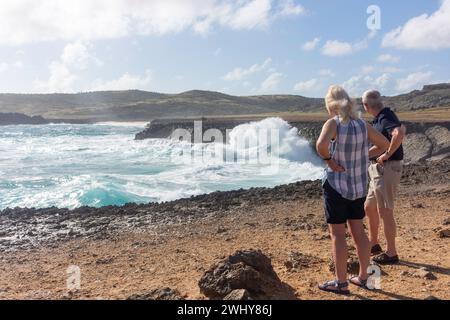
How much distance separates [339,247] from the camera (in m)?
4.50

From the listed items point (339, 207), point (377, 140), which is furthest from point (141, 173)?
point (339, 207)

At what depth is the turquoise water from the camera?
53.3 ft

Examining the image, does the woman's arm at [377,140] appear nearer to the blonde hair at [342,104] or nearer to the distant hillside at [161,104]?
the blonde hair at [342,104]

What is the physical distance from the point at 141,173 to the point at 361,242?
17776mm

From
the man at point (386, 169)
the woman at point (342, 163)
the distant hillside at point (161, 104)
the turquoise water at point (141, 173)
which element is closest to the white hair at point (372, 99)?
the man at point (386, 169)

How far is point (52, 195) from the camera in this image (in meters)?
16.3

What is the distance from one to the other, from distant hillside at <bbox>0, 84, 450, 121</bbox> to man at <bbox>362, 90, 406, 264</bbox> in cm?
6212

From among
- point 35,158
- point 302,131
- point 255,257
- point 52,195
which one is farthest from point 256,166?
point 255,257

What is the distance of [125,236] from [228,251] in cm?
291

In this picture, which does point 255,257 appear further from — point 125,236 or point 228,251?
point 125,236

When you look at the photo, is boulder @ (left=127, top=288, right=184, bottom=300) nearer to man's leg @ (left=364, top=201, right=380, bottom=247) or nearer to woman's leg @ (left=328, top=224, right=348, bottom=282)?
woman's leg @ (left=328, top=224, right=348, bottom=282)

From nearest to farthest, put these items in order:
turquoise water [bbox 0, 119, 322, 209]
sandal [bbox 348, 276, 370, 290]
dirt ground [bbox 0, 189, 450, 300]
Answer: sandal [bbox 348, 276, 370, 290]
dirt ground [bbox 0, 189, 450, 300]
turquoise water [bbox 0, 119, 322, 209]

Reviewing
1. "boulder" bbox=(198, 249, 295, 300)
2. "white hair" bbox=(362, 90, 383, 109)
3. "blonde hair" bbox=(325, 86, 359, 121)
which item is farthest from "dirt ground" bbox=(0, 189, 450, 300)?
"white hair" bbox=(362, 90, 383, 109)

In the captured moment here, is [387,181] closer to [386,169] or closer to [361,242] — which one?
[386,169]
